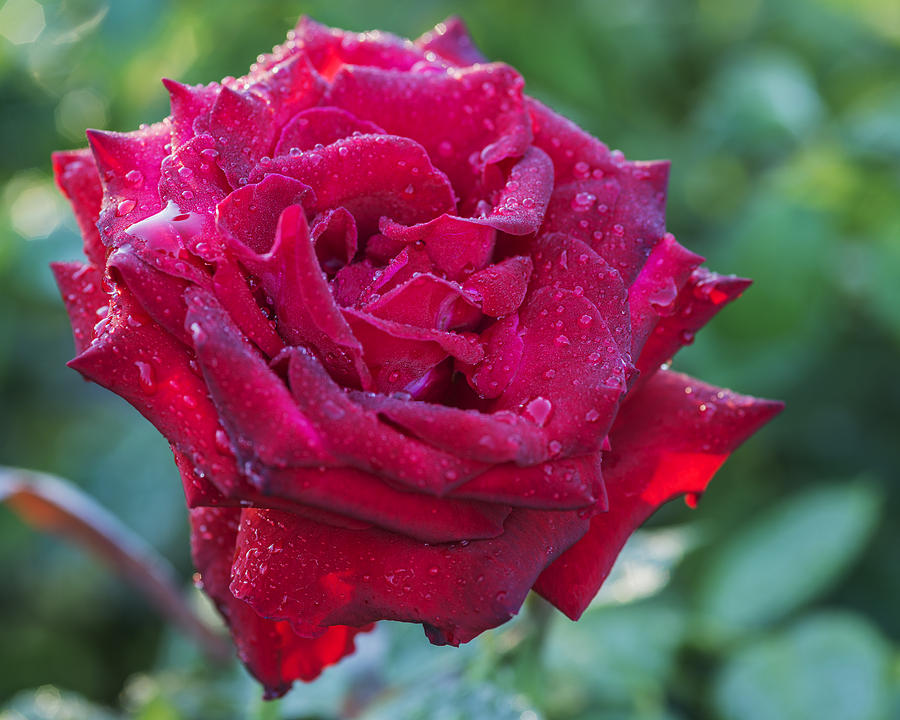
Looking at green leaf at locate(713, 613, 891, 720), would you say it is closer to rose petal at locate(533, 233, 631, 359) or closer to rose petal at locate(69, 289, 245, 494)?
rose petal at locate(533, 233, 631, 359)

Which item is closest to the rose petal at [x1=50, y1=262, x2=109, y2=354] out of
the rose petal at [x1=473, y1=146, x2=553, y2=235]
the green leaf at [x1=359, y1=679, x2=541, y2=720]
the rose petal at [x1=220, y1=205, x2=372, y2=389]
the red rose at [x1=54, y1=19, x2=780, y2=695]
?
the red rose at [x1=54, y1=19, x2=780, y2=695]

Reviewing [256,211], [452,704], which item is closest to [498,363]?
[256,211]

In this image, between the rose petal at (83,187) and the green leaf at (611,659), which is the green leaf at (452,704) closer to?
the green leaf at (611,659)

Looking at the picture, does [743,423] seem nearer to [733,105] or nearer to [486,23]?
[733,105]

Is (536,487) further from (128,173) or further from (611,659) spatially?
(611,659)

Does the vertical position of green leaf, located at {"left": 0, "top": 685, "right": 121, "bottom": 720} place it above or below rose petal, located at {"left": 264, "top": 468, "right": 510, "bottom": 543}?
below

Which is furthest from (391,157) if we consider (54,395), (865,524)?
(54,395)

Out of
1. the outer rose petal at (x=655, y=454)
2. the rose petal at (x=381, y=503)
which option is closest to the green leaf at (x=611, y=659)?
the outer rose petal at (x=655, y=454)
